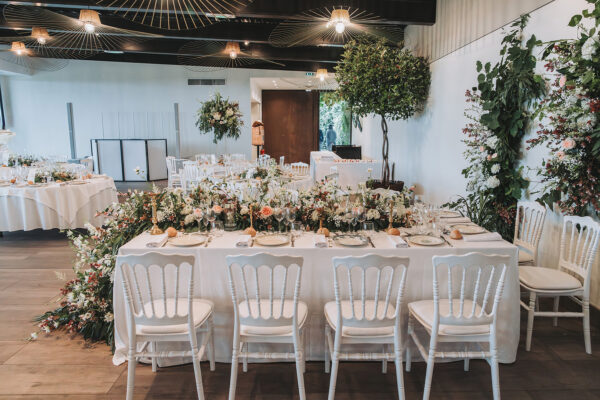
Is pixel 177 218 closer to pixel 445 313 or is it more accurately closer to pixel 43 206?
pixel 445 313

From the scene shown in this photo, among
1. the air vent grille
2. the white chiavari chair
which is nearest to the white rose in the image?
the white chiavari chair

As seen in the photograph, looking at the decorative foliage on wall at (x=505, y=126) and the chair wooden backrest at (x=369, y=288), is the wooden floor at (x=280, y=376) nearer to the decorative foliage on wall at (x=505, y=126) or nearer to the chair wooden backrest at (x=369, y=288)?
the chair wooden backrest at (x=369, y=288)

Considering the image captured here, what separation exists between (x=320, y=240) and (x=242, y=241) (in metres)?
0.57

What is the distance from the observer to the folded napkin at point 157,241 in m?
2.96

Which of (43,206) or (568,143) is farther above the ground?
(568,143)

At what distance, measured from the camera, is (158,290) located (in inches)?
116

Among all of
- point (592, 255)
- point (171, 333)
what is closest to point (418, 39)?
point (592, 255)

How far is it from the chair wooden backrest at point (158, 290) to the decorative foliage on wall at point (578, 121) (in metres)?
2.92

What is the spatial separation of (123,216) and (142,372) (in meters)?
1.31

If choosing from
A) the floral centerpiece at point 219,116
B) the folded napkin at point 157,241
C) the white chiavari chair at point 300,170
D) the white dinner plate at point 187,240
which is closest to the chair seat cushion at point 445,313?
the white dinner plate at point 187,240

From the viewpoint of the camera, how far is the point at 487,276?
2.90m

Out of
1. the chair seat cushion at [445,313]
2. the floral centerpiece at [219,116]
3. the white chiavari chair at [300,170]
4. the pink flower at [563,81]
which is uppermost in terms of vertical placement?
the floral centerpiece at [219,116]

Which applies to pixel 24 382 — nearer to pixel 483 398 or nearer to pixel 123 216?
pixel 123 216

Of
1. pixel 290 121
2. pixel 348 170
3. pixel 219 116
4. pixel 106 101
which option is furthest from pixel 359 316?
pixel 290 121
